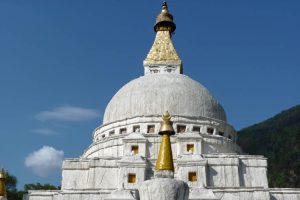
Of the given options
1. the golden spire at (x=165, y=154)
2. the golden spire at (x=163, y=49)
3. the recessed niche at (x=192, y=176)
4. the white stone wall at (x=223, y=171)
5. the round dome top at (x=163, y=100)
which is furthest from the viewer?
the golden spire at (x=163, y=49)

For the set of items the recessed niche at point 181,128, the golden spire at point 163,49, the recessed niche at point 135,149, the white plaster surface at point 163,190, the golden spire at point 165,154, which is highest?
the golden spire at point 163,49

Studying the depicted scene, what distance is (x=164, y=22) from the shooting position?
53.5 meters

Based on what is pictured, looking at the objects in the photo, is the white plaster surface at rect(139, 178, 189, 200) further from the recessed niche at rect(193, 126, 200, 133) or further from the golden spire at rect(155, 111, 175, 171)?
the recessed niche at rect(193, 126, 200, 133)

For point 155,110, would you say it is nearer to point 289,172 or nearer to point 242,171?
point 242,171

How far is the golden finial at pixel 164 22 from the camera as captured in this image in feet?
176

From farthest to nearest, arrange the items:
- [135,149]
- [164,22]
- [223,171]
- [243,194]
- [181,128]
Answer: [164,22]
[181,128]
[135,149]
[223,171]
[243,194]

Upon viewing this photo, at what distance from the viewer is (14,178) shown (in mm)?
52188

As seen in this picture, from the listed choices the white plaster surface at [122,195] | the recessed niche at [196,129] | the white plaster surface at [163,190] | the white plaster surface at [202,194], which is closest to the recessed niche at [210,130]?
the recessed niche at [196,129]

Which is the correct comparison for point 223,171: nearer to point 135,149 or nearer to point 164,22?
point 135,149

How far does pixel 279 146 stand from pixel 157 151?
69702mm

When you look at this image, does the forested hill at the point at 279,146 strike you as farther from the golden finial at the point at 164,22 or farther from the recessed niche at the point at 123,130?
the recessed niche at the point at 123,130

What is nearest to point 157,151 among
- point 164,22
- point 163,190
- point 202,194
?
point 202,194

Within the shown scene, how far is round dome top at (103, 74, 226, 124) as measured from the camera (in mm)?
42094

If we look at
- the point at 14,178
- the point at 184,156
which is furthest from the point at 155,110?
the point at 14,178
